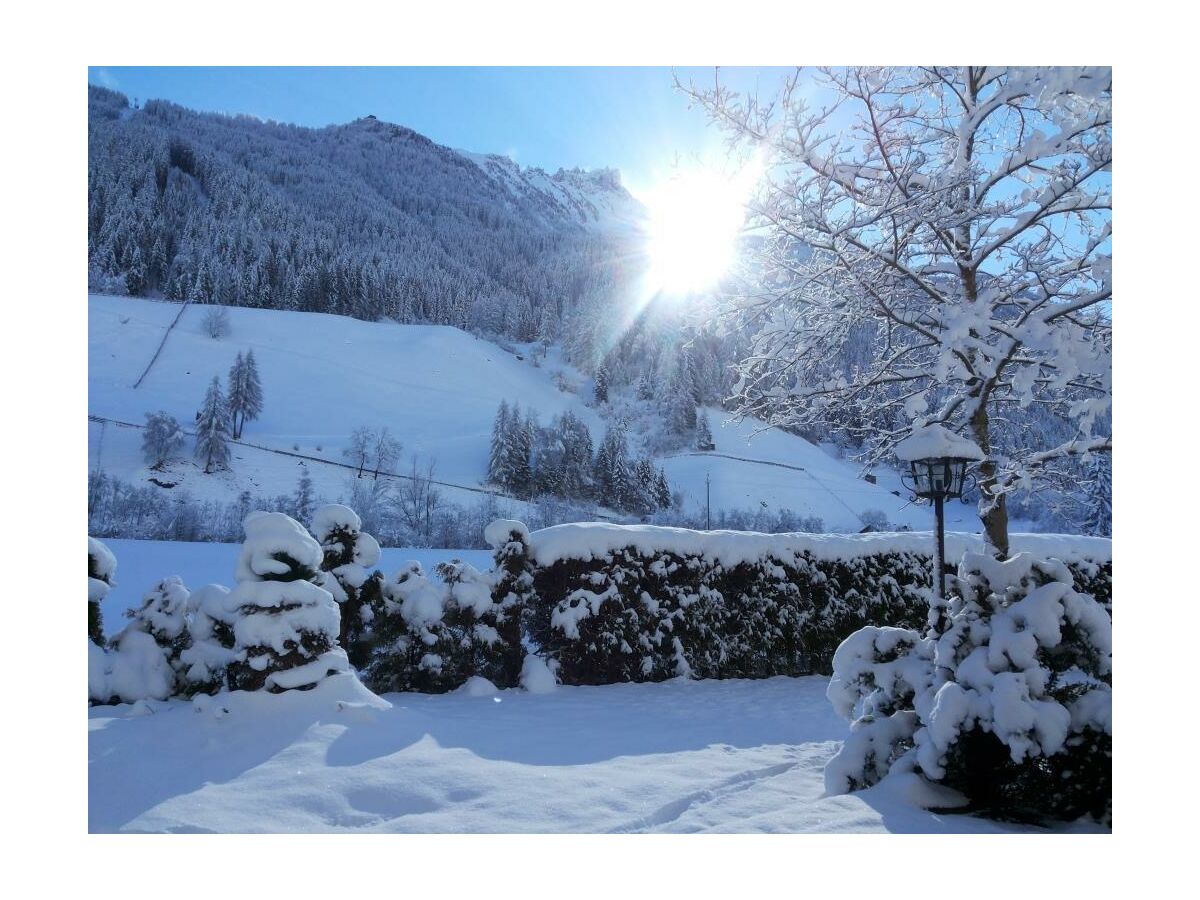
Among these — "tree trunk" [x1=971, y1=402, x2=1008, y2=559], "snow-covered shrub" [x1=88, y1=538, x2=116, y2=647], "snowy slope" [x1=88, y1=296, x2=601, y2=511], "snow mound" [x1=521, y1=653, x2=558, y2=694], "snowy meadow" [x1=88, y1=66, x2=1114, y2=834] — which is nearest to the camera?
"snowy meadow" [x1=88, y1=66, x2=1114, y2=834]

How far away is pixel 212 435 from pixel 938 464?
77.2 ft

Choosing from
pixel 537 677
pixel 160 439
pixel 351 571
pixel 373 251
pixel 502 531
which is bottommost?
pixel 537 677

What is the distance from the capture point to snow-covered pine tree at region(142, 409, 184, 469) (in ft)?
66.5

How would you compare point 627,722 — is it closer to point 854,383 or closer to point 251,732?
point 251,732

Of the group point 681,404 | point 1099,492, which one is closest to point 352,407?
point 681,404

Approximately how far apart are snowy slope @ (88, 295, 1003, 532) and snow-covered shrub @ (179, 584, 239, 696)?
15129 millimetres

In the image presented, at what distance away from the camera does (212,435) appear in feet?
73.8

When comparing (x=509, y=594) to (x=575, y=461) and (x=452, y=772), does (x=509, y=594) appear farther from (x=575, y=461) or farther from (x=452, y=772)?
(x=575, y=461)

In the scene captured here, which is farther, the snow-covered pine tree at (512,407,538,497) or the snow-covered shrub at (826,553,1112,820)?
the snow-covered pine tree at (512,407,538,497)

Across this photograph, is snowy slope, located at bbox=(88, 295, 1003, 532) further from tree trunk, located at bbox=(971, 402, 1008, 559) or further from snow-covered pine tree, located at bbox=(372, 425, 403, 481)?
tree trunk, located at bbox=(971, 402, 1008, 559)

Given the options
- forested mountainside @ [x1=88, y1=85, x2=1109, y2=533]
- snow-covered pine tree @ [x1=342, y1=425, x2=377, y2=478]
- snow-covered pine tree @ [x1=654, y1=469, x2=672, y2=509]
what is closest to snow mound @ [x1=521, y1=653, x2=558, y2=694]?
forested mountainside @ [x1=88, y1=85, x2=1109, y2=533]

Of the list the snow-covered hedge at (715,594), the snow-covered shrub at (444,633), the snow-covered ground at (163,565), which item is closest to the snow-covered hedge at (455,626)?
the snow-covered shrub at (444,633)

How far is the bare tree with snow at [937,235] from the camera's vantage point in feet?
10.0
